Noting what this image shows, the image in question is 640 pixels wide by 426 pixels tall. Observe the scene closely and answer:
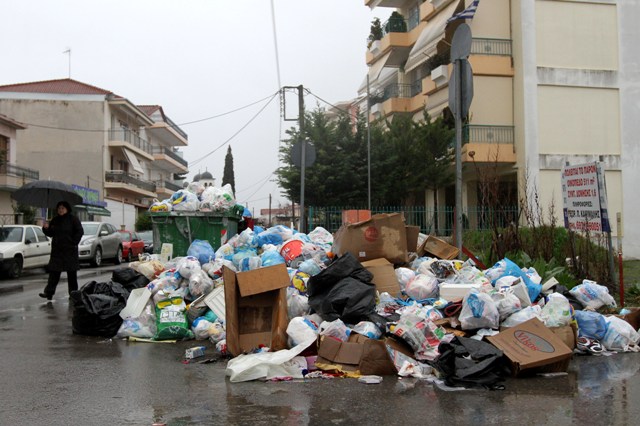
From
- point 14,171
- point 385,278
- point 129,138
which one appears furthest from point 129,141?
point 385,278

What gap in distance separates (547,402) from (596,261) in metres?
5.16

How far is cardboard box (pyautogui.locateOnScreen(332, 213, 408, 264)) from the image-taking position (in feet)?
23.9

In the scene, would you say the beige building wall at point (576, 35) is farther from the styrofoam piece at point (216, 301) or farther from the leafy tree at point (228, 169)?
the leafy tree at point (228, 169)

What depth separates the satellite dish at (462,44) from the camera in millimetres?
7564

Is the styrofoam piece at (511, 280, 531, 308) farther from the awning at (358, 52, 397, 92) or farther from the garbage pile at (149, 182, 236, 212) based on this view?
the awning at (358, 52, 397, 92)

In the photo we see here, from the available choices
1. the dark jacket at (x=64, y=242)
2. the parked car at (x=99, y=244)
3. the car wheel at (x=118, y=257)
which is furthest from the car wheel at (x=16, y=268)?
the dark jacket at (x=64, y=242)

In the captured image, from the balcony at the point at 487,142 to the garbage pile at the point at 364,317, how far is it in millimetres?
14805

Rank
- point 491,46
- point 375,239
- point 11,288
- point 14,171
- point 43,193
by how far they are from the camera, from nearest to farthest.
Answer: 1. point 375,239
2. point 43,193
3. point 11,288
4. point 491,46
5. point 14,171

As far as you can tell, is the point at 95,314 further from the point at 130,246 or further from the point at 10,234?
the point at 130,246

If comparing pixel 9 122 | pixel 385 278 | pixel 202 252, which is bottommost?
pixel 385 278

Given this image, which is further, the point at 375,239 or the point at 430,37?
the point at 430,37

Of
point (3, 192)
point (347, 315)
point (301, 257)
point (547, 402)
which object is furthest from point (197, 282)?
point (3, 192)

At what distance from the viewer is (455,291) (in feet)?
20.7

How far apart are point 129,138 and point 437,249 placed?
1649 inches
